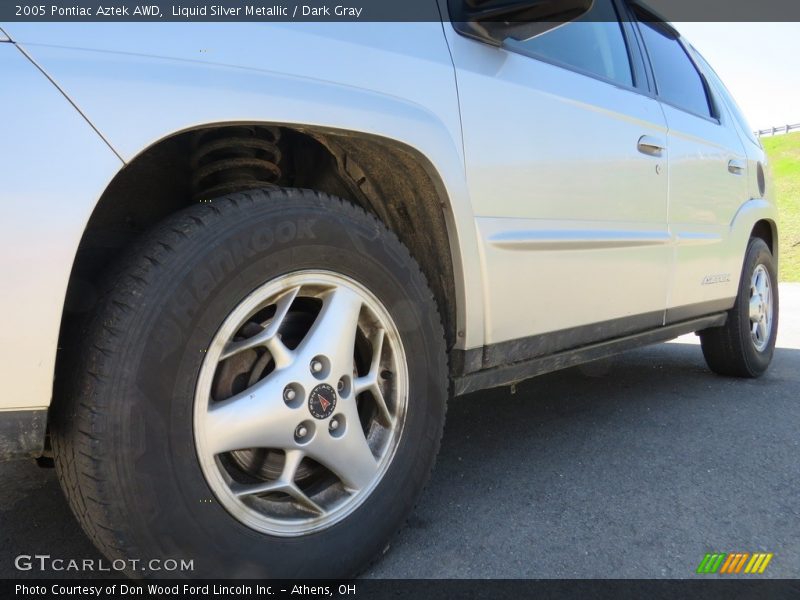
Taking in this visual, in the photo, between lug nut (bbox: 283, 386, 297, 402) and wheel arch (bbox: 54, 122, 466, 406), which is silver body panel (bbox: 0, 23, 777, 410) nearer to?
wheel arch (bbox: 54, 122, 466, 406)

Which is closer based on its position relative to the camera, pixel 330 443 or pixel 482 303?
pixel 330 443

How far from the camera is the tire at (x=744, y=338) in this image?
12.2ft

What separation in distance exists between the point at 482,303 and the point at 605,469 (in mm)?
907

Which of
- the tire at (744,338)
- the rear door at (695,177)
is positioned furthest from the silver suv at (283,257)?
the tire at (744,338)

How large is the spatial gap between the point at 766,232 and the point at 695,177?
1.37 metres

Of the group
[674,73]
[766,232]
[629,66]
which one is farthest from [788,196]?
[629,66]

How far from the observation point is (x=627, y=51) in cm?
285

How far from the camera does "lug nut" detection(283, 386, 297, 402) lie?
1.41 m

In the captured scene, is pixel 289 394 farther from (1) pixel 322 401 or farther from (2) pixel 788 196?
(2) pixel 788 196

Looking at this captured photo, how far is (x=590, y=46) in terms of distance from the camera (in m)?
2.56

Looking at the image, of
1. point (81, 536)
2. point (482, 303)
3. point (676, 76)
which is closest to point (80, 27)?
point (482, 303)

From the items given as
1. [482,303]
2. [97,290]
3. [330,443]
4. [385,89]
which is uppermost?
[385,89]

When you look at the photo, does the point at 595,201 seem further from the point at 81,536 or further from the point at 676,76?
the point at 81,536

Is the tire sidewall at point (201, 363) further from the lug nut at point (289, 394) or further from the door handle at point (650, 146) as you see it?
the door handle at point (650, 146)
